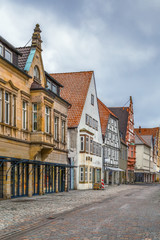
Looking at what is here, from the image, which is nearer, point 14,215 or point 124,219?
point 124,219

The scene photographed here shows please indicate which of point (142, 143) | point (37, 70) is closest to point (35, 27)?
point (37, 70)

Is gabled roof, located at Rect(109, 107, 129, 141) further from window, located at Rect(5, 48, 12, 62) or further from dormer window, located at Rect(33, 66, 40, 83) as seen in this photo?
window, located at Rect(5, 48, 12, 62)

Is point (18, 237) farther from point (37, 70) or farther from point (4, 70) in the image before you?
point (37, 70)

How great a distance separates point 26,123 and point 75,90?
17.9m

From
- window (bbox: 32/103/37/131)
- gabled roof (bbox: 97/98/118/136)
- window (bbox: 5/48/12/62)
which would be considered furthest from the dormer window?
gabled roof (bbox: 97/98/118/136)

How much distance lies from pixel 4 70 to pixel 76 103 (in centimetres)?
1956

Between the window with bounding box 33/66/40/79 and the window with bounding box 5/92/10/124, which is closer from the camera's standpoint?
the window with bounding box 5/92/10/124

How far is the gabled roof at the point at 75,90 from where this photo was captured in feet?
132

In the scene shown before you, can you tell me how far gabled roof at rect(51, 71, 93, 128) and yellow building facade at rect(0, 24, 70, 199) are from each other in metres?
8.75

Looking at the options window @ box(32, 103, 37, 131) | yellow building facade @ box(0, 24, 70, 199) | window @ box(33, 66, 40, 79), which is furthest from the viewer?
window @ box(33, 66, 40, 79)

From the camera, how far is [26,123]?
84.0 feet

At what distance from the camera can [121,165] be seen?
66.2 meters

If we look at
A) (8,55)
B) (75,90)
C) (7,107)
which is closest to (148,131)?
(75,90)

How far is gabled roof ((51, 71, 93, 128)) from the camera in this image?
40.2m
